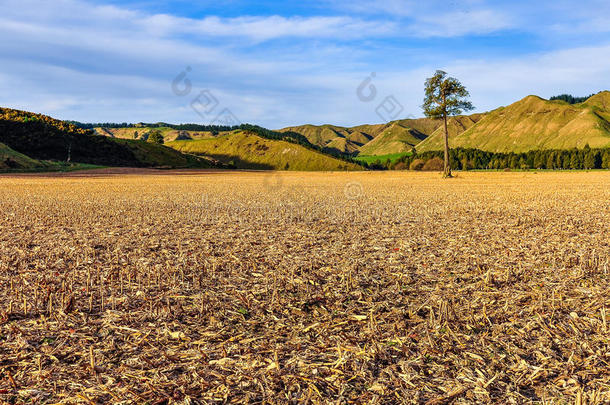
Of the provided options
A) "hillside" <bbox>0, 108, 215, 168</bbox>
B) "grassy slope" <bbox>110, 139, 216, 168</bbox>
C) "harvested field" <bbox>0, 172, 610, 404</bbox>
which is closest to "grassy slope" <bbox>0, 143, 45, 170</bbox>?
"hillside" <bbox>0, 108, 215, 168</bbox>

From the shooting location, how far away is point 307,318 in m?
7.51

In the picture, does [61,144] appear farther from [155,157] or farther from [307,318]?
[307,318]

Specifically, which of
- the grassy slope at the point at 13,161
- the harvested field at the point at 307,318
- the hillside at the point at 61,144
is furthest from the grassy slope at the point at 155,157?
the harvested field at the point at 307,318

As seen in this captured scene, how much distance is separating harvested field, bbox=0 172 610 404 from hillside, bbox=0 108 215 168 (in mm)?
143091

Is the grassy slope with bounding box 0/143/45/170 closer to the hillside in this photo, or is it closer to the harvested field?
the hillside

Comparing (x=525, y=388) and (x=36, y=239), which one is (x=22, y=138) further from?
(x=525, y=388)

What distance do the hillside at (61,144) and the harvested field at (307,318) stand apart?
143091mm

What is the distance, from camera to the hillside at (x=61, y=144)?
461 feet

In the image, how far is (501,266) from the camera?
10.9m

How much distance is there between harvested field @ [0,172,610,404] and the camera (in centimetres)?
518

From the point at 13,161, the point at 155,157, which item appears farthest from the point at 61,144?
the point at 13,161

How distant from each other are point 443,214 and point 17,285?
793 inches

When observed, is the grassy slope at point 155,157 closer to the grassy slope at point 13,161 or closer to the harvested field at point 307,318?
the grassy slope at point 13,161

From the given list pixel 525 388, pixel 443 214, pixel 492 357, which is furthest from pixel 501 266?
pixel 443 214
